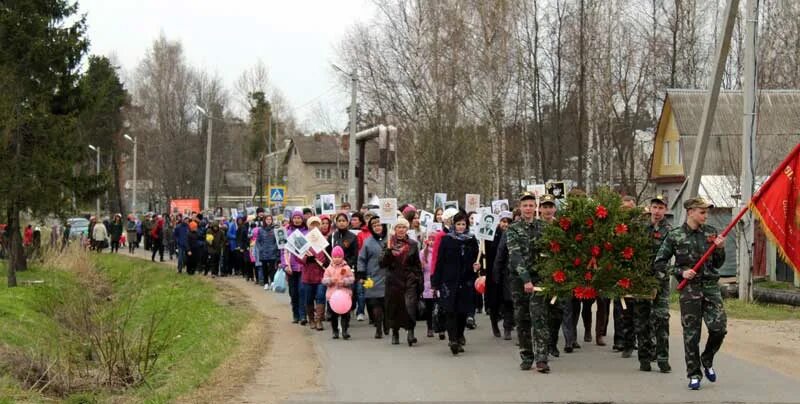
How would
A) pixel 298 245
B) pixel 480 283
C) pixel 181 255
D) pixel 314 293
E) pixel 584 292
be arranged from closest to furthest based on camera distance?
pixel 584 292, pixel 480 283, pixel 298 245, pixel 314 293, pixel 181 255

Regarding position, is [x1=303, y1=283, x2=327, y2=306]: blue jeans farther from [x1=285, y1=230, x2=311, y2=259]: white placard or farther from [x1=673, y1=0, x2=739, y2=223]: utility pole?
[x1=673, y1=0, x2=739, y2=223]: utility pole

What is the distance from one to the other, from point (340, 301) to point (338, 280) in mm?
369

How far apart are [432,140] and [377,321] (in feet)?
70.8

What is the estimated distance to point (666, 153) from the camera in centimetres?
5462

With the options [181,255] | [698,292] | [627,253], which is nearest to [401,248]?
[627,253]

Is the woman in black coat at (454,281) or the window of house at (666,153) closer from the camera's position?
the woman in black coat at (454,281)

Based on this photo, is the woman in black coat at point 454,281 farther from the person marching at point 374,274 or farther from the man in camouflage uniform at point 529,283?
the person marching at point 374,274

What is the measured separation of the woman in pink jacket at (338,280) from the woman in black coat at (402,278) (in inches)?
42.0

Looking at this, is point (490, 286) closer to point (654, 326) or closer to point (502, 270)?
point (502, 270)

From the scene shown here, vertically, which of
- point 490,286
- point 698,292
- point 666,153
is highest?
point 666,153

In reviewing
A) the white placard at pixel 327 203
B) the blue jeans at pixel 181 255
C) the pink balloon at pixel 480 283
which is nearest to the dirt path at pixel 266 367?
the pink balloon at pixel 480 283

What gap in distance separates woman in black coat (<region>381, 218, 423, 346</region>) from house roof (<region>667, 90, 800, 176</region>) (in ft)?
31.9

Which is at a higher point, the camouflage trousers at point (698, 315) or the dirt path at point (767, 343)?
the camouflage trousers at point (698, 315)

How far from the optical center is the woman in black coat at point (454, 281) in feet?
44.2
